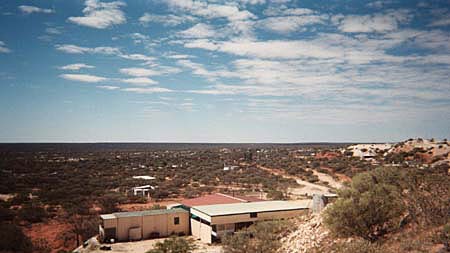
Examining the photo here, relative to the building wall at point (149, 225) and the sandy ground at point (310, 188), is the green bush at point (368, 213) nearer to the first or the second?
the building wall at point (149, 225)

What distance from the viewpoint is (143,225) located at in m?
32.2

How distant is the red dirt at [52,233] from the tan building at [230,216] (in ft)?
32.6

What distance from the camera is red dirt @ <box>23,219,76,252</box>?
99.1 feet

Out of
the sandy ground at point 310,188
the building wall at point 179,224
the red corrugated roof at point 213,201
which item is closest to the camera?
the building wall at point 179,224

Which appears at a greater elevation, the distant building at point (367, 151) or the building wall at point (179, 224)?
the distant building at point (367, 151)

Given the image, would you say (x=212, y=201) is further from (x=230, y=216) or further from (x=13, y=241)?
(x=13, y=241)

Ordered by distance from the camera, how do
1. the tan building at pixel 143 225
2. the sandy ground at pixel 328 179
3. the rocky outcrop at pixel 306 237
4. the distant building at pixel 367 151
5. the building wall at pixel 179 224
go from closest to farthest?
the rocky outcrop at pixel 306 237 → the tan building at pixel 143 225 → the building wall at pixel 179 224 → the sandy ground at pixel 328 179 → the distant building at pixel 367 151

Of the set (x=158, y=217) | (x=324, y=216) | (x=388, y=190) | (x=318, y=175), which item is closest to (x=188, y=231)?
(x=158, y=217)

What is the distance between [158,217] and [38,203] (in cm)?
1786

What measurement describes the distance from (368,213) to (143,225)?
19.0m

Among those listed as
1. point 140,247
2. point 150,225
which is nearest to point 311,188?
point 150,225

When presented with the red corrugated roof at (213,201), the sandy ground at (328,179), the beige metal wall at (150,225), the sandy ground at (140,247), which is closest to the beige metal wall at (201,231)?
the sandy ground at (140,247)

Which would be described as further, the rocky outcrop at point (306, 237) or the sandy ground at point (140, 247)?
the sandy ground at point (140, 247)

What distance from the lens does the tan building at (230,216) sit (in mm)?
29766
